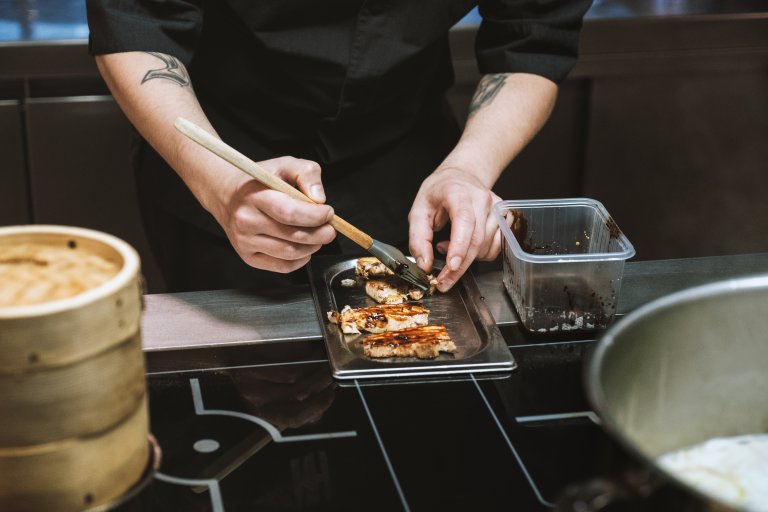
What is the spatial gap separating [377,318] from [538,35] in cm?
83

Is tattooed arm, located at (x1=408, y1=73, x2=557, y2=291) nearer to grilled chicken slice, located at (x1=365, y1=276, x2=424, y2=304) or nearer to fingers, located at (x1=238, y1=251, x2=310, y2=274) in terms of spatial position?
grilled chicken slice, located at (x1=365, y1=276, x2=424, y2=304)

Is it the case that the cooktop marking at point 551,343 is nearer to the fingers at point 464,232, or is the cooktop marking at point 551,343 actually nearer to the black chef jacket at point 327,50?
the fingers at point 464,232

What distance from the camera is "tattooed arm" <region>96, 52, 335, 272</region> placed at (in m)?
1.37

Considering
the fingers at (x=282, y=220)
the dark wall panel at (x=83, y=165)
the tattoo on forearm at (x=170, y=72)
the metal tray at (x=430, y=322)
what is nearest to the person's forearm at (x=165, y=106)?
the tattoo on forearm at (x=170, y=72)

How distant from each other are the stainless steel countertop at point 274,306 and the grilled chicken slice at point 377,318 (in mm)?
43

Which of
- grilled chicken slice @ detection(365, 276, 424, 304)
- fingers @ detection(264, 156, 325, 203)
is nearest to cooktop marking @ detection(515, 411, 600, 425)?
grilled chicken slice @ detection(365, 276, 424, 304)

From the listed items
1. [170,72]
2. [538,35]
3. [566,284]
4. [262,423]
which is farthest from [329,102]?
[262,423]

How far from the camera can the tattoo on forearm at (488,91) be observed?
189cm

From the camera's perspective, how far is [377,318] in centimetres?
132

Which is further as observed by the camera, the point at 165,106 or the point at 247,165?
the point at 165,106

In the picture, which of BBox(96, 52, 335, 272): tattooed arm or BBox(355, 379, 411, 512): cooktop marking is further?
BBox(96, 52, 335, 272): tattooed arm

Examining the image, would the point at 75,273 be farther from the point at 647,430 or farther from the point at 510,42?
the point at 510,42

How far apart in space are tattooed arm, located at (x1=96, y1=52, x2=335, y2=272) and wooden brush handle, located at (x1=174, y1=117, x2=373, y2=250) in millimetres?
15

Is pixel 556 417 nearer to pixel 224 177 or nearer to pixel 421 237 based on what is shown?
pixel 421 237
